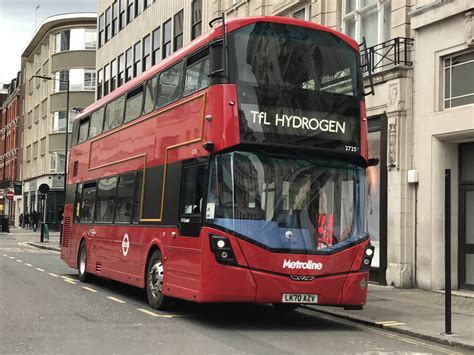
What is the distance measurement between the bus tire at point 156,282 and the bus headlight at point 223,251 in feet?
6.11

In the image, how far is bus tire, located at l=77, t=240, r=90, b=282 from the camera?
15586mm

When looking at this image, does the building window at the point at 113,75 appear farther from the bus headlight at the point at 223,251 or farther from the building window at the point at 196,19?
the bus headlight at the point at 223,251

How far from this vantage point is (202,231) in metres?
9.10

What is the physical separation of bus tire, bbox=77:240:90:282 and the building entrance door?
8848 mm

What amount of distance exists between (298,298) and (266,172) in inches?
73.8

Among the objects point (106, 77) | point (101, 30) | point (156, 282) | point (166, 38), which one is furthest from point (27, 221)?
point (156, 282)

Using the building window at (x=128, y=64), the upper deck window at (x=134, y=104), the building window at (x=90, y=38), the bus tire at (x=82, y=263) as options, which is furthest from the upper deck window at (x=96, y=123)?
the building window at (x=90, y=38)

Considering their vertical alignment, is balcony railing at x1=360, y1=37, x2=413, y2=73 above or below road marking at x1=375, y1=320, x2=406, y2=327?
above

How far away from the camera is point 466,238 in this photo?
557 inches

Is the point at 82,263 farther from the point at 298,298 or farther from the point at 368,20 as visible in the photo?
the point at 368,20

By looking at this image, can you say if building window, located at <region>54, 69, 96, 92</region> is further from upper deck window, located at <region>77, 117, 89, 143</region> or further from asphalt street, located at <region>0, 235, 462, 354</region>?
asphalt street, located at <region>0, 235, 462, 354</region>

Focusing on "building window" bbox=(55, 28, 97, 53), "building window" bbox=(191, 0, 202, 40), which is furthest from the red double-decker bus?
"building window" bbox=(55, 28, 97, 53)

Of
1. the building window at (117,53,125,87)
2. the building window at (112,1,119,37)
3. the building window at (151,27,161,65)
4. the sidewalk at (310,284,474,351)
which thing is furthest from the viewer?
the building window at (112,1,119,37)

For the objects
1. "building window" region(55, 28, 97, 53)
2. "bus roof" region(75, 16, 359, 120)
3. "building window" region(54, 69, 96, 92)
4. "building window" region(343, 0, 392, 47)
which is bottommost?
"bus roof" region(75, 16, 359, 120)
